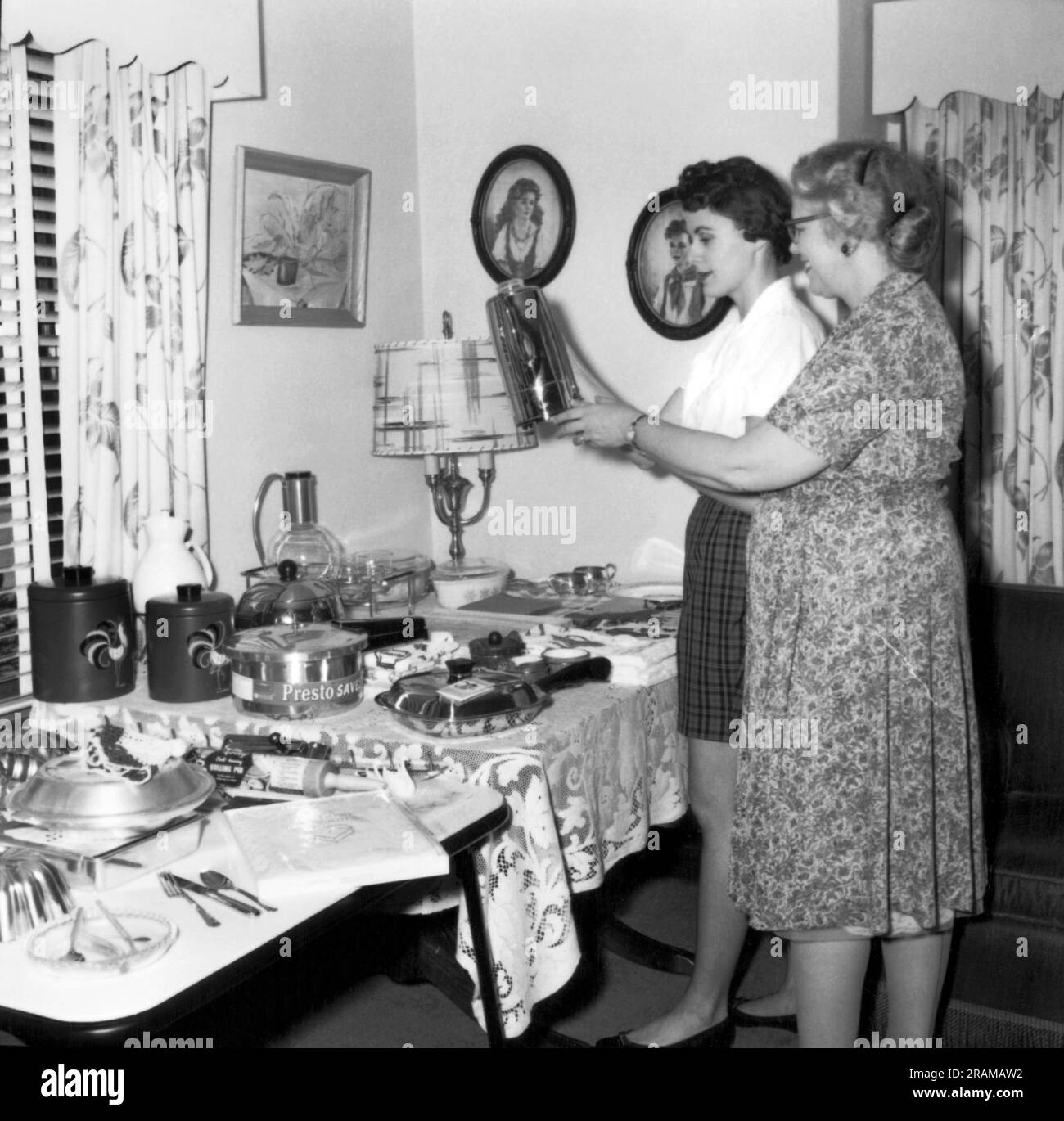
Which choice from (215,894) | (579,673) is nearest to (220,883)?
(215,894)

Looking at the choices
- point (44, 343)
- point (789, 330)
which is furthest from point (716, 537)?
point (44, 343)

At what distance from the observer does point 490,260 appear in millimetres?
2998

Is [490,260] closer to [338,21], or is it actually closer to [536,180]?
[536,180]

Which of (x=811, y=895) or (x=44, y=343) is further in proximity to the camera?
(x=44, y=343)

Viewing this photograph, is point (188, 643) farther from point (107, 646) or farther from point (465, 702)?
point (465, 702)

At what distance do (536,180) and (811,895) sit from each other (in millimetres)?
1876

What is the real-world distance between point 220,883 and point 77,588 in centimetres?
77

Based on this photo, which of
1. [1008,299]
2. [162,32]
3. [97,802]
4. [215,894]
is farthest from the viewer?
[1008,299]

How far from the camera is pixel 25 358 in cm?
210

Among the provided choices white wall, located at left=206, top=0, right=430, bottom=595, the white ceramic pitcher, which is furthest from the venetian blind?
white wall, located at left=206, top=0, right=430, bottom=595

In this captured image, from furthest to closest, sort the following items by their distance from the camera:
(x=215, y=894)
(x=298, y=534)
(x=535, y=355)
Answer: (x=298, y=534), (x=535, y=355), (x=215, y=894)

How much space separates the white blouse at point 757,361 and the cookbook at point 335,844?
83cm

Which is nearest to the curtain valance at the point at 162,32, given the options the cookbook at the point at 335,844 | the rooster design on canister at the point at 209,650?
the rooster design on canister at the point at 209,650

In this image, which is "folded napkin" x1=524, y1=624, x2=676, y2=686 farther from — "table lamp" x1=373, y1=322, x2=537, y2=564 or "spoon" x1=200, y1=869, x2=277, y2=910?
"spoon" x1=200, y1=869, x2=277, y2=910
